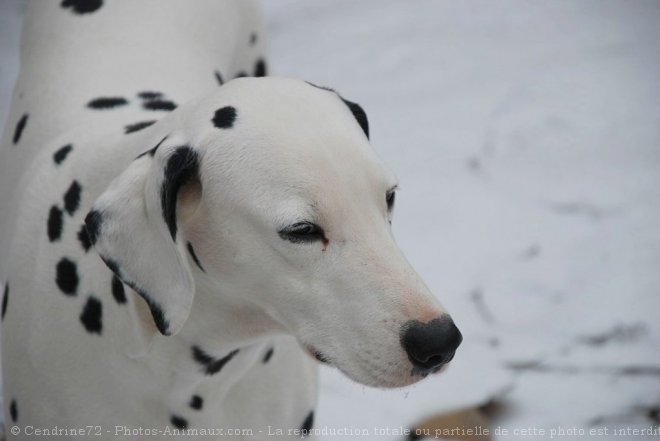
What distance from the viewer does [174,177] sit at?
5.80 ft

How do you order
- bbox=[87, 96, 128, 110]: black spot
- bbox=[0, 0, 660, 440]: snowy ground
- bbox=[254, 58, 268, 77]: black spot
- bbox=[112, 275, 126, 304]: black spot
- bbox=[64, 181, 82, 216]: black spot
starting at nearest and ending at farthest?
bbox=[112, 275, 126, 304]: black spot < bbox=[64, 181, 82, 216]: black spot < bbox=[87, 96, 128, 110]: black spot < bbox=[254, 58, 268, 77]: black spot < bbox=[0, 0, 660, 440]: snowy ground

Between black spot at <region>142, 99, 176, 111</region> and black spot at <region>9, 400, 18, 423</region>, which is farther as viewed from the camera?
black spot at <region>142, 99, 176, 111</region>

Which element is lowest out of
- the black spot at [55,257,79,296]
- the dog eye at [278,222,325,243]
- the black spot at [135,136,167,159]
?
the black spot at [55,257,79,296]

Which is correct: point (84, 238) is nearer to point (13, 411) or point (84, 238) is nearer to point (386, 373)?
point (13, 411)

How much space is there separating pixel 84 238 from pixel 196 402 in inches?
18.4

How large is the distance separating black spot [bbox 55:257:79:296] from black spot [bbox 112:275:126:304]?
13cm

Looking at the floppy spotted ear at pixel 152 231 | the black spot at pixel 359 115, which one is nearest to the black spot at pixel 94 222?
the floppy spotted ear at pixel 152 231

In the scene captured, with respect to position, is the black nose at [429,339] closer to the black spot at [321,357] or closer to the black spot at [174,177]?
the black spot at [321,357]

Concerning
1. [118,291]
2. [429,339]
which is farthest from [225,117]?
[429,339]

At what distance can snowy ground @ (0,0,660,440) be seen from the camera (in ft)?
11.1

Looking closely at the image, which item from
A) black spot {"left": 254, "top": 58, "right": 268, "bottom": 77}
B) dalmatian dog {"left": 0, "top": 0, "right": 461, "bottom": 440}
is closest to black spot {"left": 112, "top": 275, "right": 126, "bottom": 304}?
dalmatian dog {"left": 0, "top": 0, "right": 461, "bottom": 440}

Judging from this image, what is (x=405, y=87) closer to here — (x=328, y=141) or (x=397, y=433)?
(x=397, y=433)

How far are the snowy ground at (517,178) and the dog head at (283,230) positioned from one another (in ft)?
4.09

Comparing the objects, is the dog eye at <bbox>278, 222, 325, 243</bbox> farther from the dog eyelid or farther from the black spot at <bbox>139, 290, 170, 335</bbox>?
the black spot at <bbox>139, 290, 170, 335</bbox>
